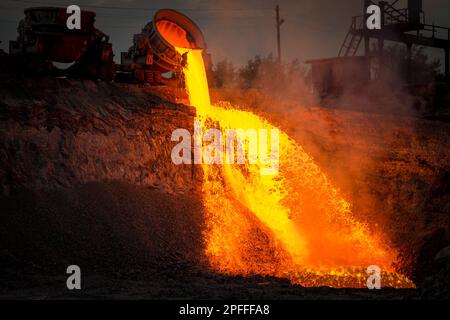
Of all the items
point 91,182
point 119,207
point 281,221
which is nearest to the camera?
point 119,207

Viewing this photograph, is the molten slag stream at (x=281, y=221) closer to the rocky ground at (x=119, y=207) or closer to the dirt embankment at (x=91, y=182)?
the rocky ground at (x=119, y=207)

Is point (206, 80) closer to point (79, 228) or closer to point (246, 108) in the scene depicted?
point (246, 108)

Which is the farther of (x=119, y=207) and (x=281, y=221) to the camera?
(x=281, y=221)

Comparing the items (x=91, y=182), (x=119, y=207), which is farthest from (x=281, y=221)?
(x=91, y=182)

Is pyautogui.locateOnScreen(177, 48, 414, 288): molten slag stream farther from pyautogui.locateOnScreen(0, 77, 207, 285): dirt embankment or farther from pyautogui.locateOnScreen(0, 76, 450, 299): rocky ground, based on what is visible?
pyautogui.locateOnScreen(0, 77, 207, 285): dirt embankment

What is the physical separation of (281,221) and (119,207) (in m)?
3.78

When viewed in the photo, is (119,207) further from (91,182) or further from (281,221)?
(281,221)

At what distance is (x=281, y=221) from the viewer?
1453 cm

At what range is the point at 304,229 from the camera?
14.7m

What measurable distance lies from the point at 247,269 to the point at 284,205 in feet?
10.8

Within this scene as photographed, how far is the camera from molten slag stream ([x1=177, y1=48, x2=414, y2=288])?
12.3m

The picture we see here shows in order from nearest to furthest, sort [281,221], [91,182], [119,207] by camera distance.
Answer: [119,207] < [91,182] < [281,221]

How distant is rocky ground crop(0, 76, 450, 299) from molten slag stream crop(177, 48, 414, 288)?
0.41 meters

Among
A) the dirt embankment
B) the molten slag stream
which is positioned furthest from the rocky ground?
the molten slag stream
